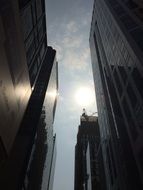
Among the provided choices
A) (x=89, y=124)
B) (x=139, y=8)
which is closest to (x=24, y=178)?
(x=139, y=8)

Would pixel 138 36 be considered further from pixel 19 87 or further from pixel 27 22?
pixel 19 87

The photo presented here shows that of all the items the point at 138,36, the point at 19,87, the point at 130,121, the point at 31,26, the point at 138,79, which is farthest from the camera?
the point at 138,36

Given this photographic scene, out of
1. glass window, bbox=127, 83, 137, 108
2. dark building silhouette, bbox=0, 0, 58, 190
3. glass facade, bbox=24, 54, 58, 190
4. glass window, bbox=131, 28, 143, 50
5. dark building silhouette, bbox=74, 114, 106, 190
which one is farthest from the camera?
dark building silhouette, bbox=74, 114, 106, 190

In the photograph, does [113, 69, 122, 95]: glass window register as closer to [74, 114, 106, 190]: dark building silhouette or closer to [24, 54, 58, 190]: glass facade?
[24, 54, 58, 190]: glass facade

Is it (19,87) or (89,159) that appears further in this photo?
(89,159)

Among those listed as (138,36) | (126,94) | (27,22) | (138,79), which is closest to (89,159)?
Answer: (126,94)

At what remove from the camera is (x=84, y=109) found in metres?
122

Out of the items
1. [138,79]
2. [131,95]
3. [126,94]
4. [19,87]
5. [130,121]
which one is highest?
[126,94]

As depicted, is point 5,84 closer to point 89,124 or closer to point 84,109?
point 89,124

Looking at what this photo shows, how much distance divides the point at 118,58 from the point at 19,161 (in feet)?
87.3

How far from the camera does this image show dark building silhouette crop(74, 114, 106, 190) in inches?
2349

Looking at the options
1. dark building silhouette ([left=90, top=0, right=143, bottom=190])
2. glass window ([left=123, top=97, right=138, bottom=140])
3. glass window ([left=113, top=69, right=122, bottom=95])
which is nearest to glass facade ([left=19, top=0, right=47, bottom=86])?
dark building silhouette ([left=90, top=0, right=143, bottom=190])

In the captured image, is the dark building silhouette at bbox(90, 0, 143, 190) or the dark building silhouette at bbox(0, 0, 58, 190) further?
the dark building silhouette at bbox(90, 0, 143, 190)

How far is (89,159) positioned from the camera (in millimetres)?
67188
